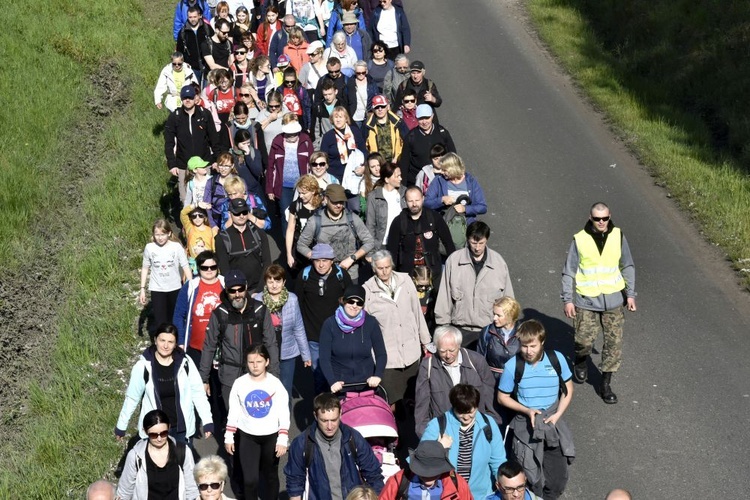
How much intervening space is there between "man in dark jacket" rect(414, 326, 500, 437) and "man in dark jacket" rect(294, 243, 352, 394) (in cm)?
172

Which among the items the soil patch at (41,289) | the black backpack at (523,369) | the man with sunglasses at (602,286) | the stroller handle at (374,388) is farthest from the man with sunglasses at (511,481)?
the soil patch at (41,289)

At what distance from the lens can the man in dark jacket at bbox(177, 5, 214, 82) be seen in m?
19.3

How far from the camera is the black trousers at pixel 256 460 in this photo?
31.0ft

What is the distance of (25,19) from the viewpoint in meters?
26.9

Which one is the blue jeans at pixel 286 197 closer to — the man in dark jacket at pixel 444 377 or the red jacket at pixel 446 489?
the man in dark jacket at pixel 444 377

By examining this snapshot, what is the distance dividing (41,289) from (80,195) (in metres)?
3.24

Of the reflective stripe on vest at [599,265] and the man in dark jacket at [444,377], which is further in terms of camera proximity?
the reflective stripe on vest at [599,265]

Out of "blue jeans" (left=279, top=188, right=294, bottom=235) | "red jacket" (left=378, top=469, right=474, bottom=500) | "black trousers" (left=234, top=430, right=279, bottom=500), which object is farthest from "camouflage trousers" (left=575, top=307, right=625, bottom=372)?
"blue jeans" (left=279, top=188, right=294, bottom=235)

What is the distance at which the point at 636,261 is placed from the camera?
49.1ft

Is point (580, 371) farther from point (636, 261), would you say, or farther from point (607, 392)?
point (636, 261)

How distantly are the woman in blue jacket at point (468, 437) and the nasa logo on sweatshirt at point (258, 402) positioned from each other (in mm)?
1477

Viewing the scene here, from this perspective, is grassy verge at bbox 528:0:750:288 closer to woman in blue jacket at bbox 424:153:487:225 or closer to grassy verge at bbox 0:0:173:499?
woman in blue jacket at bbox 424:153:487:225

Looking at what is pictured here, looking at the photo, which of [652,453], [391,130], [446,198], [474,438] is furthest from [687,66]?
[474,438]

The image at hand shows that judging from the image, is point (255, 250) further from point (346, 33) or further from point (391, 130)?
point (346, 33)
